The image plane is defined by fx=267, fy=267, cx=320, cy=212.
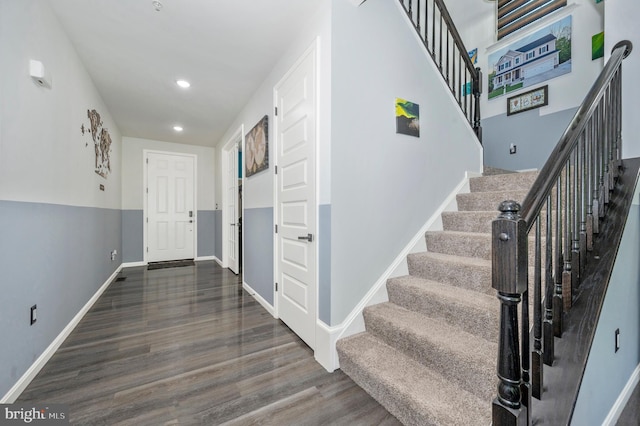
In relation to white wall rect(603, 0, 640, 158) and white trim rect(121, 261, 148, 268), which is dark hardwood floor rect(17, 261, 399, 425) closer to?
white wall rect(603, 0, 640, 158)

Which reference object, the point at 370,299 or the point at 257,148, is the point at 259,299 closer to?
the point at 370,299

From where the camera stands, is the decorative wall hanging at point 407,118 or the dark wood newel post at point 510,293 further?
the decorative wall hanging at point 407,118

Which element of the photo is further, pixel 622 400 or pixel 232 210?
pixel 232 210

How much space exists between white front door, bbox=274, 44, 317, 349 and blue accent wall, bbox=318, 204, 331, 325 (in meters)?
0.07

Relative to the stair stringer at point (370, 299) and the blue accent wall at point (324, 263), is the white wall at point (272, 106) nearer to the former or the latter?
the blue accent wall at point (324, 263)

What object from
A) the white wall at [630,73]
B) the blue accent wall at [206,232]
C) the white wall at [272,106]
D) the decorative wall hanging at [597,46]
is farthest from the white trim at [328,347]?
the blue accent wall at [206,232]

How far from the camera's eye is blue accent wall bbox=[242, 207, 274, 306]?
2.90 meters

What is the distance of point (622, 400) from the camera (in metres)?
1.62

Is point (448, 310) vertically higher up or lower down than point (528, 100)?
lower down

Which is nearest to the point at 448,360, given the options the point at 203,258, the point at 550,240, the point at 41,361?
the point at 550,240

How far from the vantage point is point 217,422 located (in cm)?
140

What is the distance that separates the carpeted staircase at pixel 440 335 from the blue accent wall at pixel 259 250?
1314 millimetres

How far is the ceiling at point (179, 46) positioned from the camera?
2.01 metres

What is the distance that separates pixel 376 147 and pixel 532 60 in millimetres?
2863
